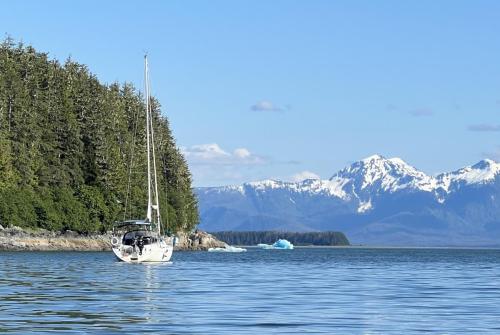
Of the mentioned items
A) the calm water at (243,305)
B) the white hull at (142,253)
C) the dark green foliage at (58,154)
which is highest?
the dark green foliage at (58,154)

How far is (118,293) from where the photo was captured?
195ft

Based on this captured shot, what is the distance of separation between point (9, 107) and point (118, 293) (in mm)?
128001

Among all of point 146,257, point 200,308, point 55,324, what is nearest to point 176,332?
point 55,324

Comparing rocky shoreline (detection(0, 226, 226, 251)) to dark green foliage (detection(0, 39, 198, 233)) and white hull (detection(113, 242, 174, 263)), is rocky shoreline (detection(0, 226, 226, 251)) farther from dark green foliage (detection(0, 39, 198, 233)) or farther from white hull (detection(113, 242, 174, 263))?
white hull (detection(113, 242, 174, 263))

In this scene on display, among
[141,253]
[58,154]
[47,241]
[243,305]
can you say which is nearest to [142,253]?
[141,253]

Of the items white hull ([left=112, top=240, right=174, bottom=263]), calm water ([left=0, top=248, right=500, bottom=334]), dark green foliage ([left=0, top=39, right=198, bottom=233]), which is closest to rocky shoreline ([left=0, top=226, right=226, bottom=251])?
dark green foliage ([left=0, top=39, right=198, bottom=233])

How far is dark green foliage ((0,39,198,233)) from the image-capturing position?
17638cm

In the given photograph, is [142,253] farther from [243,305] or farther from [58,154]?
[58,154]

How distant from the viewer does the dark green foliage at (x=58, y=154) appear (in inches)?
6944

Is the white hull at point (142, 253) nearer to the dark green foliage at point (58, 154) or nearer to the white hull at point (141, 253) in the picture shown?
the white hull at point (141, 253)

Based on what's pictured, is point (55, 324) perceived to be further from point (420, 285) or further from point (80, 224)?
point (80, 224)

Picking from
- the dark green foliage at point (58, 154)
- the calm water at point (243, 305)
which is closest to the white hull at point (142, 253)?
the calm water at point (243, 305)

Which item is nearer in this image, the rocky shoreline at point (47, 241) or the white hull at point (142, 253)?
the white hull at point (142, 253)

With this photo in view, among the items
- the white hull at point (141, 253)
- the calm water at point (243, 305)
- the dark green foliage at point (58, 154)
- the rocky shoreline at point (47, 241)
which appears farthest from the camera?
the dark green foliage at point (58, 154)
